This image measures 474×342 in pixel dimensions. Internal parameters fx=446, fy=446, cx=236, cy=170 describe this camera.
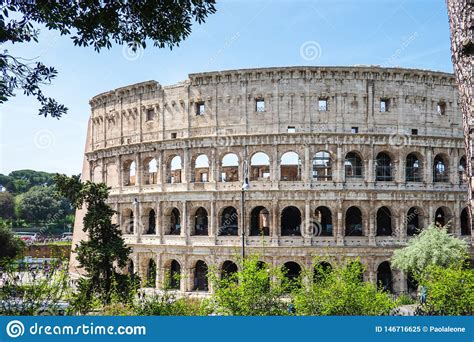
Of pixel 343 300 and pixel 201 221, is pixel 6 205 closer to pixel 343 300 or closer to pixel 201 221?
pixel 201 221

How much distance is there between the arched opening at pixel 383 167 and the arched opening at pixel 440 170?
3783 millimetres

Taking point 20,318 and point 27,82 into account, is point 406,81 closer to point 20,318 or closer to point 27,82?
point 27,82

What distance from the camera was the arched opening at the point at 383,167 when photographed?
30.7m

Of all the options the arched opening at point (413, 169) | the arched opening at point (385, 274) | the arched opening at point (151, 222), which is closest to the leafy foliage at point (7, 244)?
the arched opening at point (151, 222)

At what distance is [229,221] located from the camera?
32.6 m

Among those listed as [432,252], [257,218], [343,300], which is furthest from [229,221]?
[343,300]

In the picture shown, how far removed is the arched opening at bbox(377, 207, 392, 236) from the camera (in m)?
31.6

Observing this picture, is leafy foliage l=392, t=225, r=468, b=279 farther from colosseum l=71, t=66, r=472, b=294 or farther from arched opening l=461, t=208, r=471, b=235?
arched opening l=461, t=208, r=471, b=235

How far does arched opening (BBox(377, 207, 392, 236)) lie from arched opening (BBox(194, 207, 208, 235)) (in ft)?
42.2

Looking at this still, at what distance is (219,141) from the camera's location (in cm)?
3033

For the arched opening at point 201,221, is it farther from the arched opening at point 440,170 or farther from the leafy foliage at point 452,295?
the leafy foliage at point 452,295

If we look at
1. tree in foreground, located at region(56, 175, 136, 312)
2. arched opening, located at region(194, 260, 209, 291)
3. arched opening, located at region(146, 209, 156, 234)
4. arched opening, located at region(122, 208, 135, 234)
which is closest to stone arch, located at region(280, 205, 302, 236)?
arched opening, located at region(194, 260, 209, 291)

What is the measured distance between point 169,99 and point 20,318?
24797 mm

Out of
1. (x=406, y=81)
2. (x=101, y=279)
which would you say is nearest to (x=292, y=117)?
(x=406, y=81)
